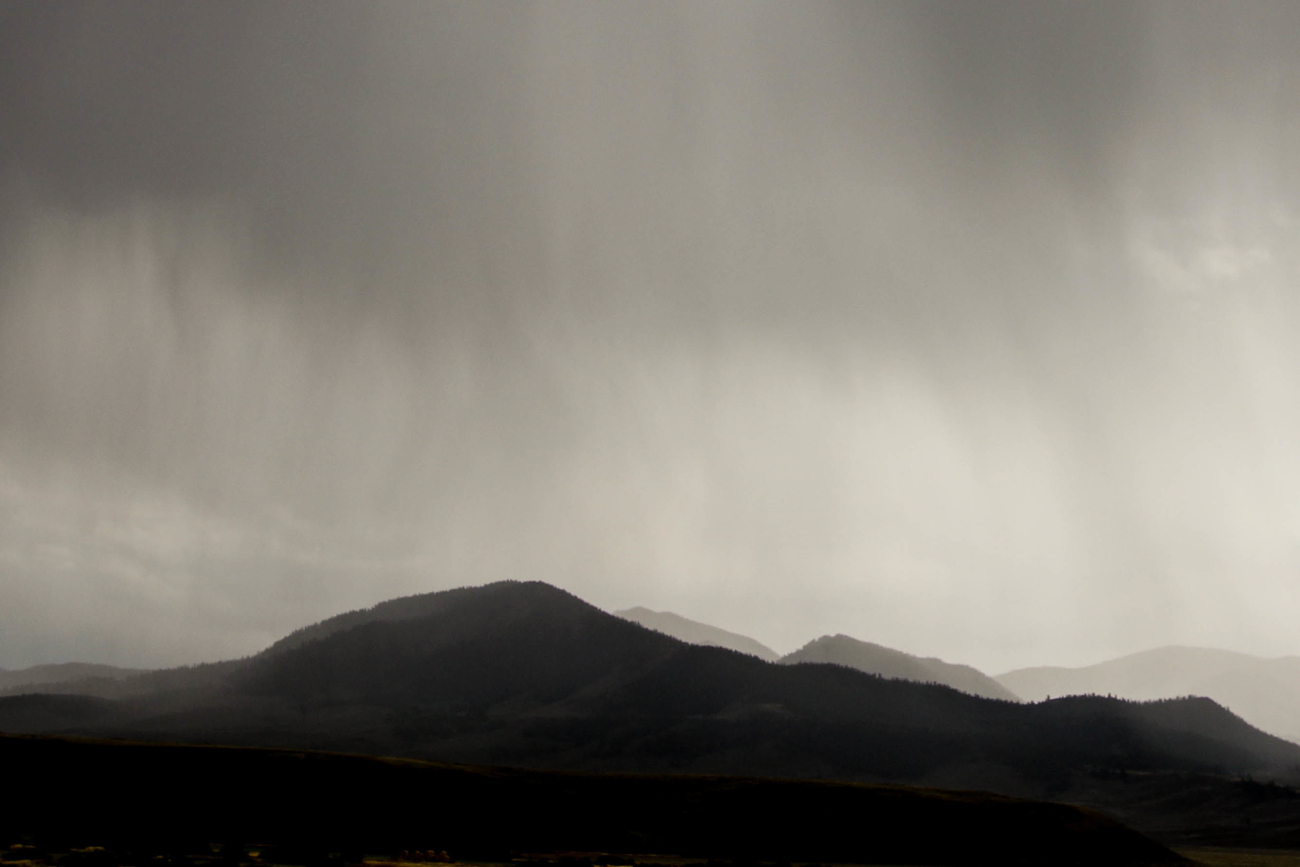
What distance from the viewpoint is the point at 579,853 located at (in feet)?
308

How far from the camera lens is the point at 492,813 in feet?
356

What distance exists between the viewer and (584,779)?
125 meters

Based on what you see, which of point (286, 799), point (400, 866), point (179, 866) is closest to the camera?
point (179, 866)

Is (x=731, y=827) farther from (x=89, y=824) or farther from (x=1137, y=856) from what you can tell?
(x=89, y=824)

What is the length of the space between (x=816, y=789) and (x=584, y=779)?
2797cm

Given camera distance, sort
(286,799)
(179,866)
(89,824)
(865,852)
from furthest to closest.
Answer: (865,852) < (286,799) < (89,824) < (179,866)

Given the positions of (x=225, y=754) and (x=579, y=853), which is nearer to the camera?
(x=579, y=853)

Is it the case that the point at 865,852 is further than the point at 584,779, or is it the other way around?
the point at 584,779

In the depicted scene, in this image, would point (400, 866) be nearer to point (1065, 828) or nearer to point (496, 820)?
point (496, 820)

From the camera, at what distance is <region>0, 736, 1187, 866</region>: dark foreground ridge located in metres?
95.4

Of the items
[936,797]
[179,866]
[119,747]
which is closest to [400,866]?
[179,866]

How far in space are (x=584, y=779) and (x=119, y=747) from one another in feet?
168

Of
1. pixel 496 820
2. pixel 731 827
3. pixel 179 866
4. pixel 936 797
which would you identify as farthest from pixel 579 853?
pixel 936 797

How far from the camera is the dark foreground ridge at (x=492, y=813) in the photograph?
95438 mm
